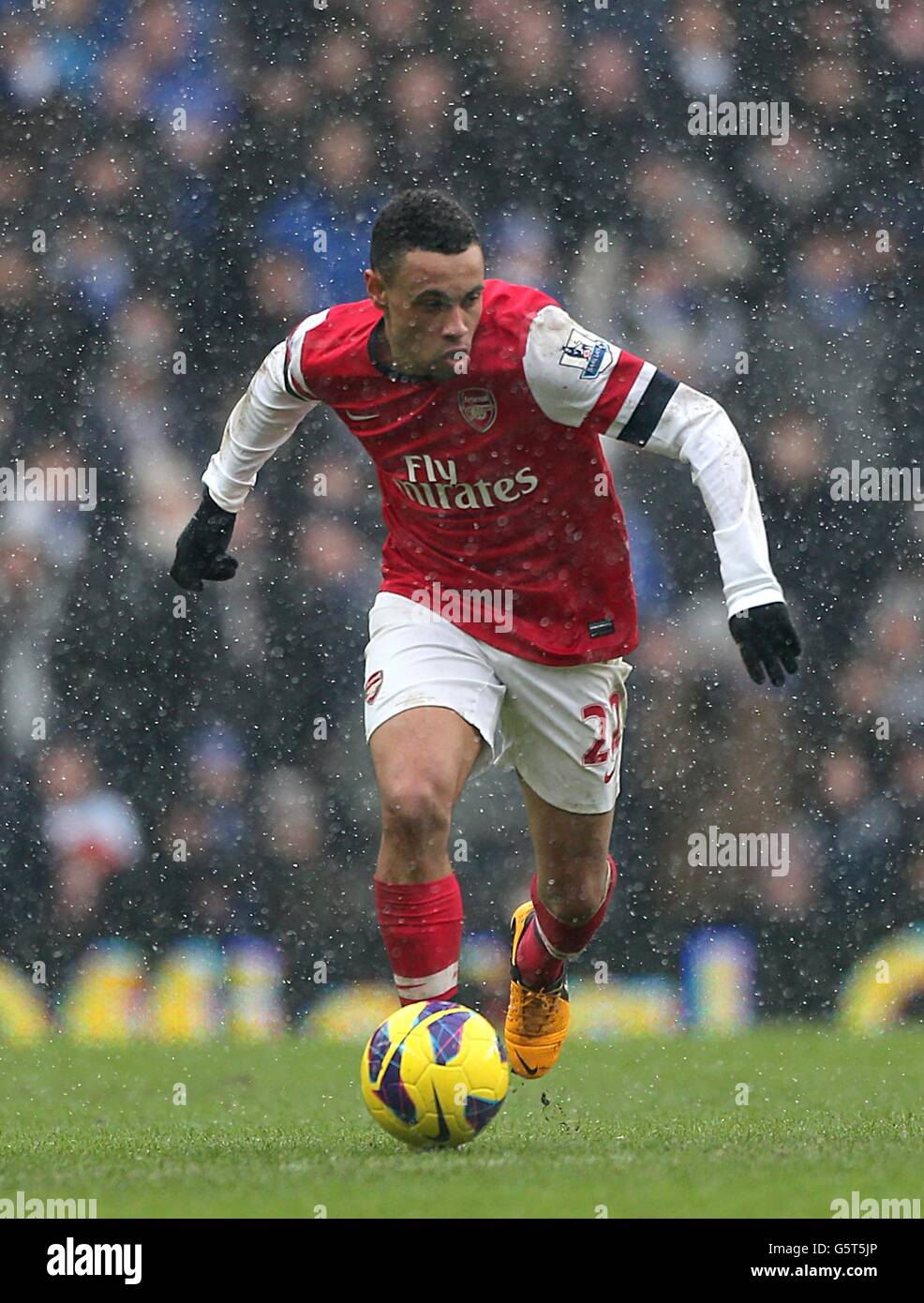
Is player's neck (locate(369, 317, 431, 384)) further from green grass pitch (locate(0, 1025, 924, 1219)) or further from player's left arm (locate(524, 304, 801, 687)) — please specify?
green grass pitch (locate(0, 1025, 924, 1219))

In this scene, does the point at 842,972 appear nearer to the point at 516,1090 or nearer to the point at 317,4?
the point at 516,1090

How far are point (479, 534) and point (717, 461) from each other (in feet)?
2.07

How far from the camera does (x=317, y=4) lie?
777 cm

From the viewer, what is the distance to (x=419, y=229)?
4.49m

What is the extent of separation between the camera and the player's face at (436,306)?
4461 mm

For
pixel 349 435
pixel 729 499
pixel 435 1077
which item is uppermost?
pixel 349 435

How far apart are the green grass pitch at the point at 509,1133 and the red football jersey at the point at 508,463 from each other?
1160 millimetres

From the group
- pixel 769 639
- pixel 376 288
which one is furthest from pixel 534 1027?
pixel 376 288

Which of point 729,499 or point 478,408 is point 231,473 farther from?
point 729,499

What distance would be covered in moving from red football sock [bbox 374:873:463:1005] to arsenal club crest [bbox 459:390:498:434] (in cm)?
98

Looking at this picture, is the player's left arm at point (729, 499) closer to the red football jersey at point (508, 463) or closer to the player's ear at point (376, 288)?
the red football jersey at point (508, 463)

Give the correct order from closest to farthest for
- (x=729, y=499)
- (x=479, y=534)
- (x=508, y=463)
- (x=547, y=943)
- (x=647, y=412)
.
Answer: (x=729, y=499) → (x=647, y=412) → (x=508, y=463) → (x=479, y=534) → (x=547, y=943)

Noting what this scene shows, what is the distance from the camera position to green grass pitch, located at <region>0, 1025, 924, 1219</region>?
3.79 meters

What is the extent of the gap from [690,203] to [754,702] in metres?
1.78
